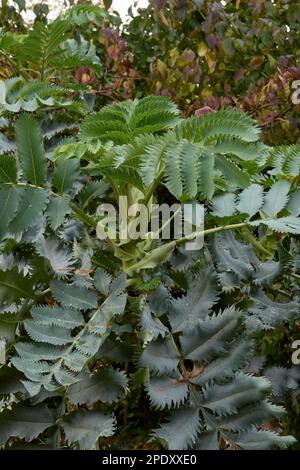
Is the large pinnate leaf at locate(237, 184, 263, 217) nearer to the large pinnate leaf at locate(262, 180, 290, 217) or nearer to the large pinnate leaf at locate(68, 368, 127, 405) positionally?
the large pinnate leaf at locate(262, 180, 290, 217)

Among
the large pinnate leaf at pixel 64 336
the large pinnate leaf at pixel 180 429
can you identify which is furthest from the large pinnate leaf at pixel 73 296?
the large pinnate leaf at pixel 180 429

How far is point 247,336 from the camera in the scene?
2.81 feet

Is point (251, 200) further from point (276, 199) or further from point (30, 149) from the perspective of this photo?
point (30, 149)

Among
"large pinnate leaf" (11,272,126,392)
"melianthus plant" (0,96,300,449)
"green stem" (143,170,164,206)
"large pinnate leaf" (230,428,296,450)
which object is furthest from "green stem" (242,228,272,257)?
"large pinnate leaf" (230,428,296,450)

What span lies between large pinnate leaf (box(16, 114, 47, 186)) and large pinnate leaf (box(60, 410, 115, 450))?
0.38m

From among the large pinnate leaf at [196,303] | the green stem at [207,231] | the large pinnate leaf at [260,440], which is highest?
the green stem at [207,231]

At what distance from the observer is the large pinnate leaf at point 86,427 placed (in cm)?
78

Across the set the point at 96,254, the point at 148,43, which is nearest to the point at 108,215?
the point at 96,254

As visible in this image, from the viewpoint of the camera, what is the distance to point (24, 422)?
0.83m

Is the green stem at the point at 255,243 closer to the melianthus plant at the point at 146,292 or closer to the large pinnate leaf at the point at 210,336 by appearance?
the melianthus plant at the point at 146,292

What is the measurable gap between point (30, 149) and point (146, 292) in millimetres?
293

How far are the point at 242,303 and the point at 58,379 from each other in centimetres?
32

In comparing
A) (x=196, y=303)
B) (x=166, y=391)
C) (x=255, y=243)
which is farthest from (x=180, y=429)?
(x=255, y=243)

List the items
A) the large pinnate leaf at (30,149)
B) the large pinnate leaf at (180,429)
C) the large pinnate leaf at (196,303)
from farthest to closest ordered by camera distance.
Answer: the large pinnate leaf at (30,149)
the large pinnate leaf at (196,303)
the large pinnate leaf at (180,429)
